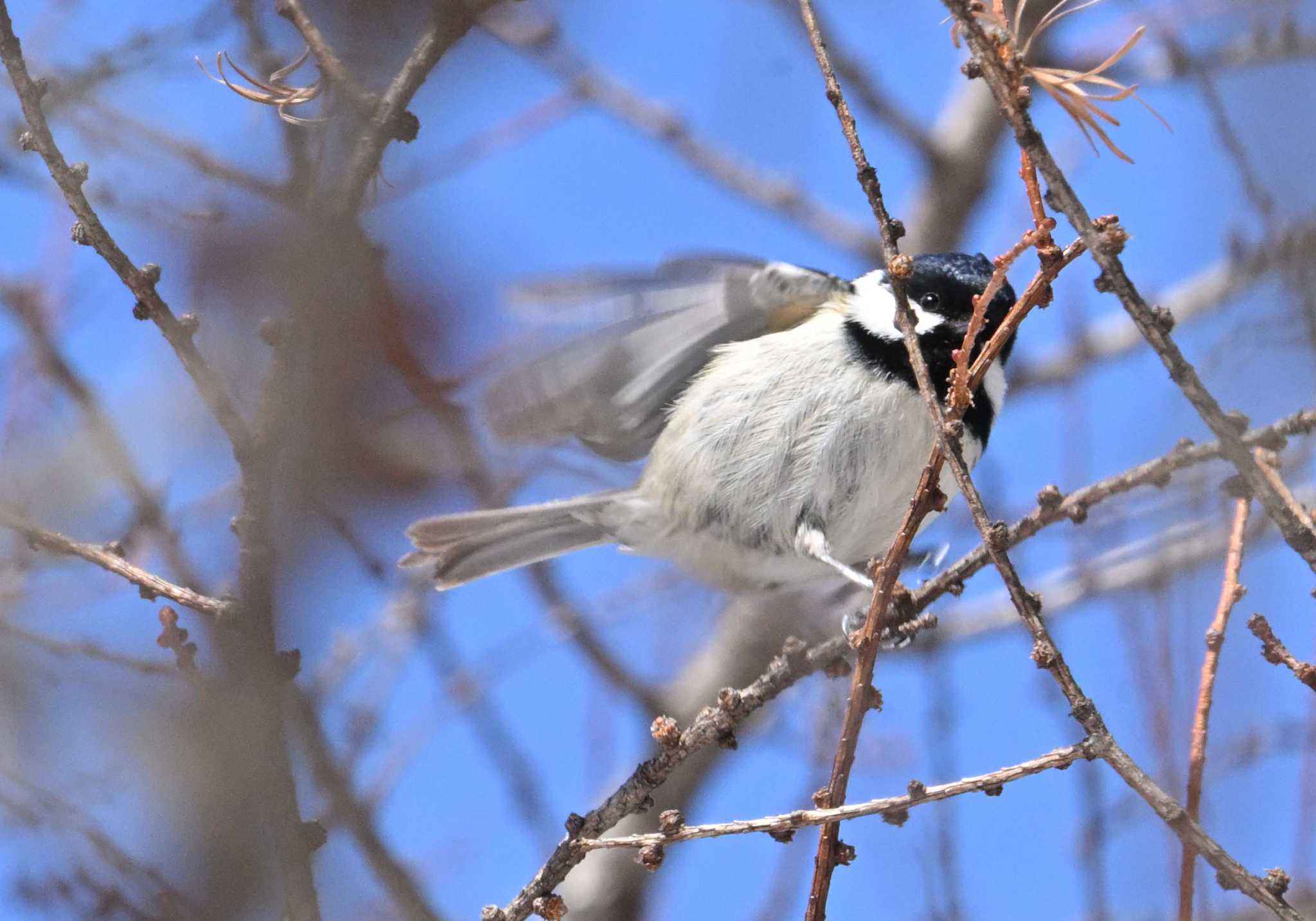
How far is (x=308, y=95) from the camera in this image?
175cm

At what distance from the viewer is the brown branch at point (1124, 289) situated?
1.28m

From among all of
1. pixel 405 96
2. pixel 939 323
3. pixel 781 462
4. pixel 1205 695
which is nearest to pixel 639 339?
pixel 781 462

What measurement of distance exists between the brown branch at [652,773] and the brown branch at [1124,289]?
71 cm

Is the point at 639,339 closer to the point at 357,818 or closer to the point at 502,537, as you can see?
the point at 502,537

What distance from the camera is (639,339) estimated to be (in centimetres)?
323

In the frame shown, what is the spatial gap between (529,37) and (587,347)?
116cm

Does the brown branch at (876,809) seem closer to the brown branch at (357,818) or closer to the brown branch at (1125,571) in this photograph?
the brown branch at (357,818)

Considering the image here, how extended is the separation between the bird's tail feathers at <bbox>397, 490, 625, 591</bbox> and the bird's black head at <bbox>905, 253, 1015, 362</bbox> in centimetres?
96

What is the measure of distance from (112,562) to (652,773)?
2.43 feet

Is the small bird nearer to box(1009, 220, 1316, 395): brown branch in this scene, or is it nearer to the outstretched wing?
the outstretched wing

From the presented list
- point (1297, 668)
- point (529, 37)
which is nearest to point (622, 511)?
point (529, 37)

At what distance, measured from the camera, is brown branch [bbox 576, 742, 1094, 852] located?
4.57 feet

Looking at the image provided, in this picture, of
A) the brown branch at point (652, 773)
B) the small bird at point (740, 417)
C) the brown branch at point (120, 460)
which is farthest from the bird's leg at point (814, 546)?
the brown branch at point (120, 460)

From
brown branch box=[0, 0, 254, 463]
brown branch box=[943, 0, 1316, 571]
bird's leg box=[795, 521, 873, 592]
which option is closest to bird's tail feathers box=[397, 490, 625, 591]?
bird's leg box=[795, 521, 873, 592]
